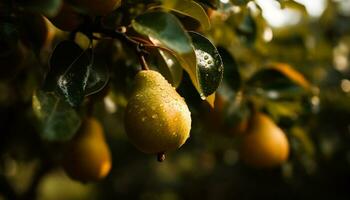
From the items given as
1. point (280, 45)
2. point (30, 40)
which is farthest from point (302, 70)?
point (30, 40)

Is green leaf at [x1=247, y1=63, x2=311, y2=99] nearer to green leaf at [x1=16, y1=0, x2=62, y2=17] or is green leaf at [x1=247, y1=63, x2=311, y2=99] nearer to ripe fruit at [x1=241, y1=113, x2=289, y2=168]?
ripe fruit at [x1=241, y1=113, x2=289, y2=168]

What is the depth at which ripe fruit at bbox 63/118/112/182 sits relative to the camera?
4.07ft

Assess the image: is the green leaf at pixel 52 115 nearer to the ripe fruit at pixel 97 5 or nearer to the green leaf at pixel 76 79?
the green leaf at pixel 76 79

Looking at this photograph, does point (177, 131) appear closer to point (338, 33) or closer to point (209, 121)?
point (209, 121)

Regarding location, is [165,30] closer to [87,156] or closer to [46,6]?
[46,6]

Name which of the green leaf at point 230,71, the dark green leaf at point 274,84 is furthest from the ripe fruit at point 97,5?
the dark green leaf at point 274,84

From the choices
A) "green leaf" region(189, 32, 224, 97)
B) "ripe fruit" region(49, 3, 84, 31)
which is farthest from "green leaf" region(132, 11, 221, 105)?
"ripe fruit" region(49, 3, 84, 31)

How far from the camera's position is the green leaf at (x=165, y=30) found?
0.78 metres

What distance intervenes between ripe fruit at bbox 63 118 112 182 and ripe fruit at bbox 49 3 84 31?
0.36 m

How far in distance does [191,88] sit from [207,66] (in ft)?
0.74

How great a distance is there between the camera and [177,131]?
33.4 inches

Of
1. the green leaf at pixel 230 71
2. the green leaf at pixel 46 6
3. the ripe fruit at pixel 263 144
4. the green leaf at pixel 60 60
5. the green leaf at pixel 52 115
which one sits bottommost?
the ripe fruit at pixel 263 144

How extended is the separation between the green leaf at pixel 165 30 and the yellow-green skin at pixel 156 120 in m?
0.10

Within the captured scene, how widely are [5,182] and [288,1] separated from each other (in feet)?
3.48
